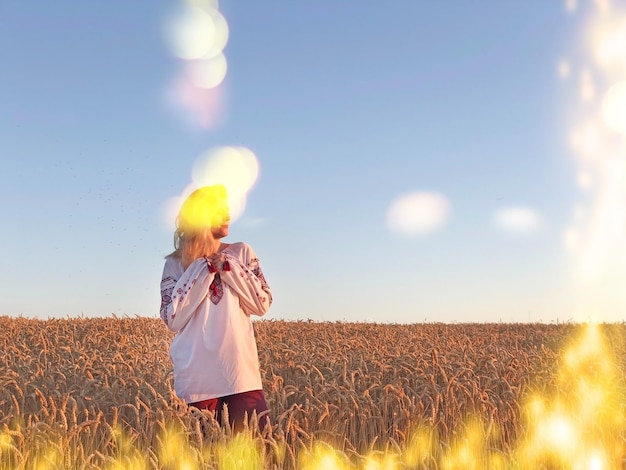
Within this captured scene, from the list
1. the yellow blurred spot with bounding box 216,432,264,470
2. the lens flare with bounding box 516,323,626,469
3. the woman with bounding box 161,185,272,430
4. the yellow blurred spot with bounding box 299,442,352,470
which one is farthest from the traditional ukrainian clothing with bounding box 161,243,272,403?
the lens flare with bounding box 516,323,626,469

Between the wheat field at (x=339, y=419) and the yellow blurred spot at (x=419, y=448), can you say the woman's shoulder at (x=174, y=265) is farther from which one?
the yellow blurred spot at (x=419, y=448)

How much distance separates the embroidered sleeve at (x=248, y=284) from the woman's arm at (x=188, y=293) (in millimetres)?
155

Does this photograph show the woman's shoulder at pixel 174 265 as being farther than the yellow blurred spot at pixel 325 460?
Yes

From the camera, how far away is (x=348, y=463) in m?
4.23

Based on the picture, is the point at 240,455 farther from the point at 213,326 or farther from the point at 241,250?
the point at 241,250

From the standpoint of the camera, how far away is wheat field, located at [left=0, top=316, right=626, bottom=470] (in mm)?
4457

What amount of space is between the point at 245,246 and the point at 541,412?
342 centimetres

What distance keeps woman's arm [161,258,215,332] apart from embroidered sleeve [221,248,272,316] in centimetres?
16

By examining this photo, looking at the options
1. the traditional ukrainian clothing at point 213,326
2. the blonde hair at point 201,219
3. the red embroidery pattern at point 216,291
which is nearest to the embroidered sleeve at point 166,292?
the traditional ukrainian clothing at point 213,326

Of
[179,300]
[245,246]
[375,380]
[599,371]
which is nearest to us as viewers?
[179,300]

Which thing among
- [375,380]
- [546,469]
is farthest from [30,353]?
[546,469]

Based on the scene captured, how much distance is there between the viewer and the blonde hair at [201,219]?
18.3 feet

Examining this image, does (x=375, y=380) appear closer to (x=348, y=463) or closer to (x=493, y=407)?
(x=493, y=407)

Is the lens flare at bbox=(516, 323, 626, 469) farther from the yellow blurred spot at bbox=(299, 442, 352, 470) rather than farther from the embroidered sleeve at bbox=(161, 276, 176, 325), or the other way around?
the embroidered sleeve at bbox=(161, 276, 176, 325)
